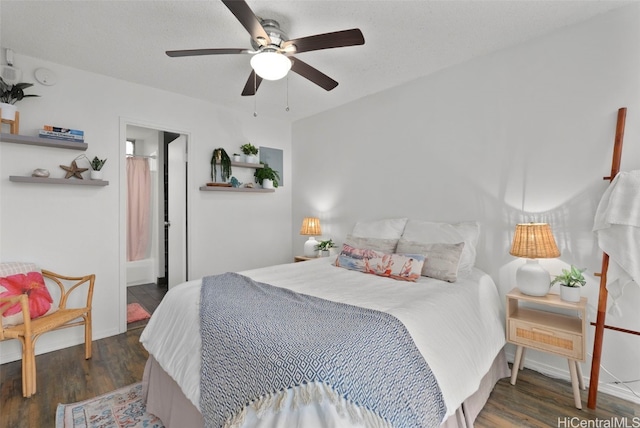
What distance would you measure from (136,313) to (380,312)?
10.9 feet

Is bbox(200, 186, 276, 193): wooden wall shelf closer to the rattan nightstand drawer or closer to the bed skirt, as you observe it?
the bed skirt

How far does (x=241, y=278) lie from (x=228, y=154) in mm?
2215

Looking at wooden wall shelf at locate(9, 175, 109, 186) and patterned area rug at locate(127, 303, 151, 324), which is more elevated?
wooden wall shelf at locate(9, 175, 109, 186)

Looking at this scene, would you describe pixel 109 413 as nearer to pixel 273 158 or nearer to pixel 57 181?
pixel 57 181

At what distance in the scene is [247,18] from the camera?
163 cm

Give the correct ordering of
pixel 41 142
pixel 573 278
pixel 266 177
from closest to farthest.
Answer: pixel 573 278 → pixel 41 142 → pixel 266 177

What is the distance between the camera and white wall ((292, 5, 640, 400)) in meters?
2.07

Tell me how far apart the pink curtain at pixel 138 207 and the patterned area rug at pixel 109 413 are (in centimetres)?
335

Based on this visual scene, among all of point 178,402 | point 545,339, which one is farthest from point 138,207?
point 545,339

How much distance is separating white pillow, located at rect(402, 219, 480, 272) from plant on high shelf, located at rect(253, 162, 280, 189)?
2098 millimetres

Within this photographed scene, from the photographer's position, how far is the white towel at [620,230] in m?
1.80

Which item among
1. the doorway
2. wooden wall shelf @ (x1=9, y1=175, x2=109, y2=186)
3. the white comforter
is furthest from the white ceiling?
the doorway

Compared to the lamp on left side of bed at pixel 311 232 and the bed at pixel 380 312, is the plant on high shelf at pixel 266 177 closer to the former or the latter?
the lamp on left side of bed at pixel 311 232

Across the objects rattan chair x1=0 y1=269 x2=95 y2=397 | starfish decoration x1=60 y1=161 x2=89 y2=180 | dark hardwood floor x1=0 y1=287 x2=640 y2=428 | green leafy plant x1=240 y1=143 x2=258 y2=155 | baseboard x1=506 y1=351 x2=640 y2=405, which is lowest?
dark hardwood floor x1=0 y1=287 x2=640 y2=428
